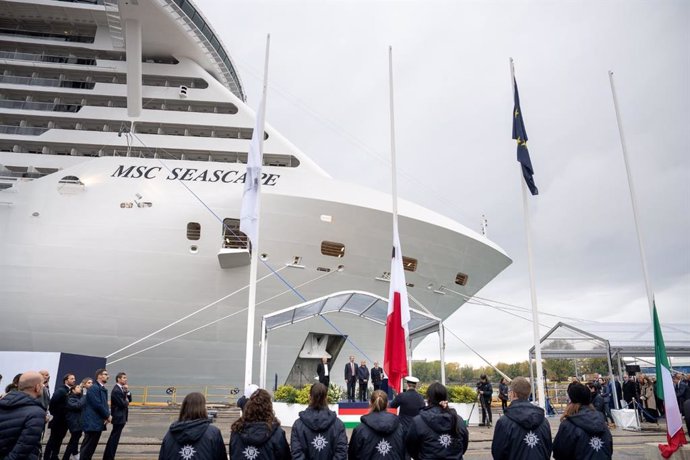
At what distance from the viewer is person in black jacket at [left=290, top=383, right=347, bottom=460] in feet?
13.2

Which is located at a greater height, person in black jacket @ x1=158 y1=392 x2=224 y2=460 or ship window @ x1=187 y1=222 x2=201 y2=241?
ship window @ x1=187 y1=222 x2=201 y2=241

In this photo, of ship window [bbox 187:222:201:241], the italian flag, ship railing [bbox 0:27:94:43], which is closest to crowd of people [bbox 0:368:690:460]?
the italian flag

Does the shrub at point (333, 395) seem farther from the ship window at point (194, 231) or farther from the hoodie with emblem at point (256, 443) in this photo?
the hoodie with emblem at point (256, 443)

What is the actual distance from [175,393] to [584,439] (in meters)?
14.0

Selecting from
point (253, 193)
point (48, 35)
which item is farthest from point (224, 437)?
point (48, 35)

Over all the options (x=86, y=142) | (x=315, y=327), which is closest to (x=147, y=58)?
(x=86, y=142)

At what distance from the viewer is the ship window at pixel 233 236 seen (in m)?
14.3

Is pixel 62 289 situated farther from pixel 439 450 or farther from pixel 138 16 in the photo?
pixel 439 450

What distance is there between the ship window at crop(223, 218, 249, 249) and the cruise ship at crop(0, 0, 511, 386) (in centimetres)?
4

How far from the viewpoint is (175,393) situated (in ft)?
51.2

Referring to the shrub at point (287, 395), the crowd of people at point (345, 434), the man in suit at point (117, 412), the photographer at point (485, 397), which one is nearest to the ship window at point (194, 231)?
the shrub at point (287, 395)

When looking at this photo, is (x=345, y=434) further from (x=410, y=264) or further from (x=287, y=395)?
(x=410, y=264)

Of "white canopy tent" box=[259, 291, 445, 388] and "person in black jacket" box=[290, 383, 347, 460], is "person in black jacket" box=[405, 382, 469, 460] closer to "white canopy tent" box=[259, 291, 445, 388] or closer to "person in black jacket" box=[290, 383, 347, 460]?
"person in black jacket" box=[290, 383, 347, 460]

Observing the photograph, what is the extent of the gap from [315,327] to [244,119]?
7697mm
